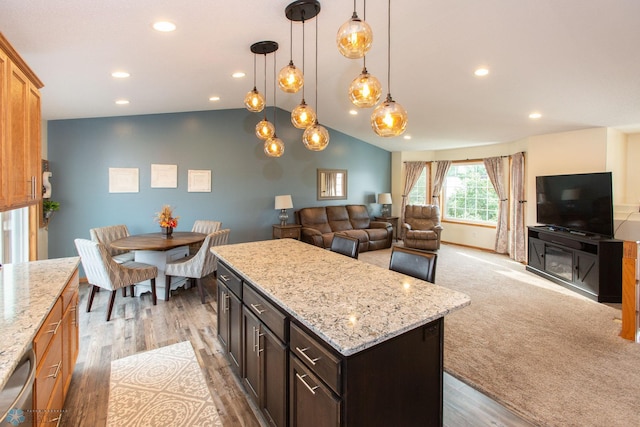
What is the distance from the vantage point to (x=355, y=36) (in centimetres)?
178

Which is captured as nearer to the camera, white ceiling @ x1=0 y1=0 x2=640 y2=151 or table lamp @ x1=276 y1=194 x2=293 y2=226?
white ceiling @ x1=0 y1=0 x2=640 y2=151

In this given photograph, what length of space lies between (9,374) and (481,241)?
790 cm

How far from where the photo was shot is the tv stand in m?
4.00

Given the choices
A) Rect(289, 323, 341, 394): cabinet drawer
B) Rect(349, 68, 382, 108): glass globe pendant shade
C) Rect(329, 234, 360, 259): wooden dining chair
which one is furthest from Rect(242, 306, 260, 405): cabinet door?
Rect(349, 68, 382, 108): glass globe pendant shade

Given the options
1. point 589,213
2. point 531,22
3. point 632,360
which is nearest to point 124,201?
point 531,22

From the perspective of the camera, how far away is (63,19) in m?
2.08

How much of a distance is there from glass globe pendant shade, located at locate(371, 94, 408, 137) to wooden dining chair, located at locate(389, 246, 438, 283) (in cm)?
85

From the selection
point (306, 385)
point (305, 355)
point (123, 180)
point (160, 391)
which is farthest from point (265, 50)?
point (123, 180)

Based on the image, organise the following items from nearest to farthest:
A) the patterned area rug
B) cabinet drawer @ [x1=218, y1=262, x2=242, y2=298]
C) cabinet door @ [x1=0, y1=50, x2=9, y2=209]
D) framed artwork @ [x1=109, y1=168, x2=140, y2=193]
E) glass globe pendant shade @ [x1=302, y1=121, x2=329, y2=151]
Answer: cabinet door @ [x1=0, y1=50, x2=9, y2=209], the patterned area rug, cabinet drawer @ [x1=218, y1=262, x2=242, y2=298], glass globe pendant shade @ [x1=302, y1=121, x2=329, y2=151], framed artwork @ [x1=109, y1=168, x2=140, y2=193]

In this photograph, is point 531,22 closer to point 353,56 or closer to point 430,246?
point 353,56

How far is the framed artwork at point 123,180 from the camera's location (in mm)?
4953

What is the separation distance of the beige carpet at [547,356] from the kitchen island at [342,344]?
114 centimetres

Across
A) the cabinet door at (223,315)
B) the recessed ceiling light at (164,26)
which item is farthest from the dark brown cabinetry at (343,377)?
the recessed ceiling light at (164,26)

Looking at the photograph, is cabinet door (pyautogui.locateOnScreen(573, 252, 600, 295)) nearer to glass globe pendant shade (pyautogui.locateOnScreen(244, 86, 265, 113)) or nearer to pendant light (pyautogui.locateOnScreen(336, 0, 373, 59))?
pendant light (pyautogui.locateOnScreen(336, 0, 373, 59))
